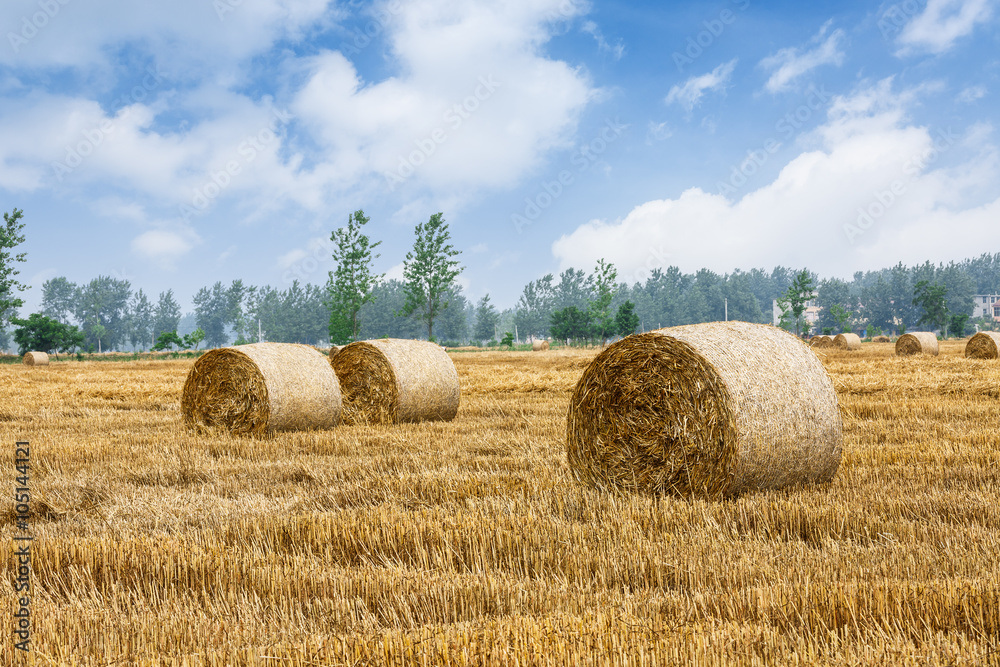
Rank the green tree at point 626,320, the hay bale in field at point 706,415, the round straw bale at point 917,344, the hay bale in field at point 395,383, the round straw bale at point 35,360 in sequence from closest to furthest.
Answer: the hay bale in field at point 706,415 < the hay bale in field at point 395,383 < the round straw bale at point 917,344 < the round straw bale at point 35,360 < the green tree at point 626,320

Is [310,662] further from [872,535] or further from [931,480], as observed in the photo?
[931,480]

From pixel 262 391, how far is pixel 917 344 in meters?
27.7

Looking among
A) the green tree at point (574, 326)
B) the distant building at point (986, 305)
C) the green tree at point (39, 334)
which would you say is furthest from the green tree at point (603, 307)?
the distant building at point (986, 305)

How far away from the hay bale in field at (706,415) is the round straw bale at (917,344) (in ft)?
86.4

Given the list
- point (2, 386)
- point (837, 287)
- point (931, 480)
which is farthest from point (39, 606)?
point (837, 287)

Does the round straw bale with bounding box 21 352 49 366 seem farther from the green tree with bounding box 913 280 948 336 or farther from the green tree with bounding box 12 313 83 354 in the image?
the green tree with bounding box 913 280 948 336

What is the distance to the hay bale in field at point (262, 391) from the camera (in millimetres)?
10539

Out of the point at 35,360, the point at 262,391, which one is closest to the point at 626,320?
the point at 35,360

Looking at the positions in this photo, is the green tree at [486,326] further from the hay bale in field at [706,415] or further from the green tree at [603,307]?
the hay bale in field at [706,415]

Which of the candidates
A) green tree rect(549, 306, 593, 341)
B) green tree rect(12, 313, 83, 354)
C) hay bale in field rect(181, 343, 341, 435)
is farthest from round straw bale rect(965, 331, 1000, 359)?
green tree rect(12, 313, 83, 354)

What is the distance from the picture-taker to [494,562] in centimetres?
425

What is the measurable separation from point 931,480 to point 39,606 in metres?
6.28

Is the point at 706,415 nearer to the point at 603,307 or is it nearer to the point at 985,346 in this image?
the point at 985,346

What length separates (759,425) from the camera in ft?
19.9
